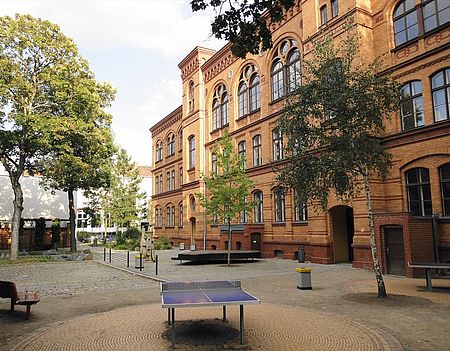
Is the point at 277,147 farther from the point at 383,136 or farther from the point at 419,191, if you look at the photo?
the point at 419,191

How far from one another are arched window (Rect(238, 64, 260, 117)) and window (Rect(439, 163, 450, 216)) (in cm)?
1497

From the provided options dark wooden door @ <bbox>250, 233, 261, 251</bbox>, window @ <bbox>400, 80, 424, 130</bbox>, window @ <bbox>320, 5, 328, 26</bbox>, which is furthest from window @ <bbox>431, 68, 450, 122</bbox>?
dark wooden door @ <bbox>250, 233, 261, 251</bbox>

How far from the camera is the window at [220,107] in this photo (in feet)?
107

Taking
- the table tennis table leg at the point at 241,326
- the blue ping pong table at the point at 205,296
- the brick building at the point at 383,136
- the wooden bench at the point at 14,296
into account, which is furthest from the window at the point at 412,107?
the wooden bench at the point at 14,296

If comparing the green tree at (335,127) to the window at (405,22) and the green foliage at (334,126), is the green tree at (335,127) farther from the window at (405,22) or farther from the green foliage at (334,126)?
the window at (405,22)

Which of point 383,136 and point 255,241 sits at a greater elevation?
point 383,136

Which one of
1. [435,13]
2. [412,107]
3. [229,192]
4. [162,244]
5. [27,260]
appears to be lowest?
[27,260]

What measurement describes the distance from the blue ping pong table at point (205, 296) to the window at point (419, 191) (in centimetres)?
1159

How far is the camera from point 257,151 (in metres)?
27.7

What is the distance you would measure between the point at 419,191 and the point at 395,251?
291 cm

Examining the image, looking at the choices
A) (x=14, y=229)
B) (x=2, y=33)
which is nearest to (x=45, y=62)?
Result: (x=2, y=33)

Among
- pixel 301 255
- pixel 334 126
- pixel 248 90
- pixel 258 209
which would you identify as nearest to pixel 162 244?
pixel 258 209

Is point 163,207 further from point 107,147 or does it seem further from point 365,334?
→ point 365,334

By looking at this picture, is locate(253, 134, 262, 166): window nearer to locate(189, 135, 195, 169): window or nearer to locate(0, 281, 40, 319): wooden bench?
locate(189, 135, 195, 169): window
